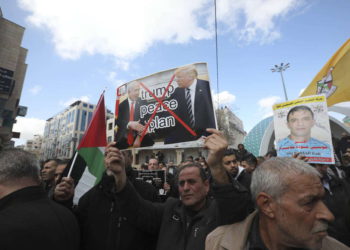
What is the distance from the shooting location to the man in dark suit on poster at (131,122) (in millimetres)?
3270

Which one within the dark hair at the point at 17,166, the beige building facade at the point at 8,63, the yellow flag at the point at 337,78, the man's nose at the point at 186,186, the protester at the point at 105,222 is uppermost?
the beige building facade at the point at 8,63

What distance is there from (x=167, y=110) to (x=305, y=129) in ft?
7.37

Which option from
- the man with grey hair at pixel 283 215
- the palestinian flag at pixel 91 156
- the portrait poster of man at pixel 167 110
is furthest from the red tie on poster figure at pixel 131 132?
the man with grey hair at pixel 283 215

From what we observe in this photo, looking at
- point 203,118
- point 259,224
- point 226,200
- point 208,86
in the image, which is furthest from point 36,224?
point 208,86

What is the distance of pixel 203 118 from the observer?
10.0 ft

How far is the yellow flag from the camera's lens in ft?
13.5

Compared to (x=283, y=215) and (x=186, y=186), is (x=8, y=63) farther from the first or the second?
(x=283, y=215)

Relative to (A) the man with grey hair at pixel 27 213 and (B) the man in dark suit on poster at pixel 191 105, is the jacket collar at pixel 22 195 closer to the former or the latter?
(A) the man with grey hair at pixel 27 213

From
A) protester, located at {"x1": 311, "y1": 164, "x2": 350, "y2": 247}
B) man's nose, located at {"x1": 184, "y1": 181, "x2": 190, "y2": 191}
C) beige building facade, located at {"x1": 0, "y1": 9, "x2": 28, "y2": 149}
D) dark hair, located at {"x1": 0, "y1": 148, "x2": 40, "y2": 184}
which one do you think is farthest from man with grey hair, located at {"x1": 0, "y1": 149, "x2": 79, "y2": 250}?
beige building facade, located at {"x1": 0, "y1": 9, "x2": 28, "y2": 149}

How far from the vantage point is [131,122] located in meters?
3.50

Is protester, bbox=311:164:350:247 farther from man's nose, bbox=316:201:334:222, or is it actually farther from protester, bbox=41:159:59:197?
protester, bbox=41:159:59:197

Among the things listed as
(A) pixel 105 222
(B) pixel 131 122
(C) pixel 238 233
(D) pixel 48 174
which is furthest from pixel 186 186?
(D) pixel 48 174

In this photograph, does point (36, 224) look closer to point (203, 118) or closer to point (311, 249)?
point (311, 249)

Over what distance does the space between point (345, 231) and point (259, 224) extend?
0.90 metres
